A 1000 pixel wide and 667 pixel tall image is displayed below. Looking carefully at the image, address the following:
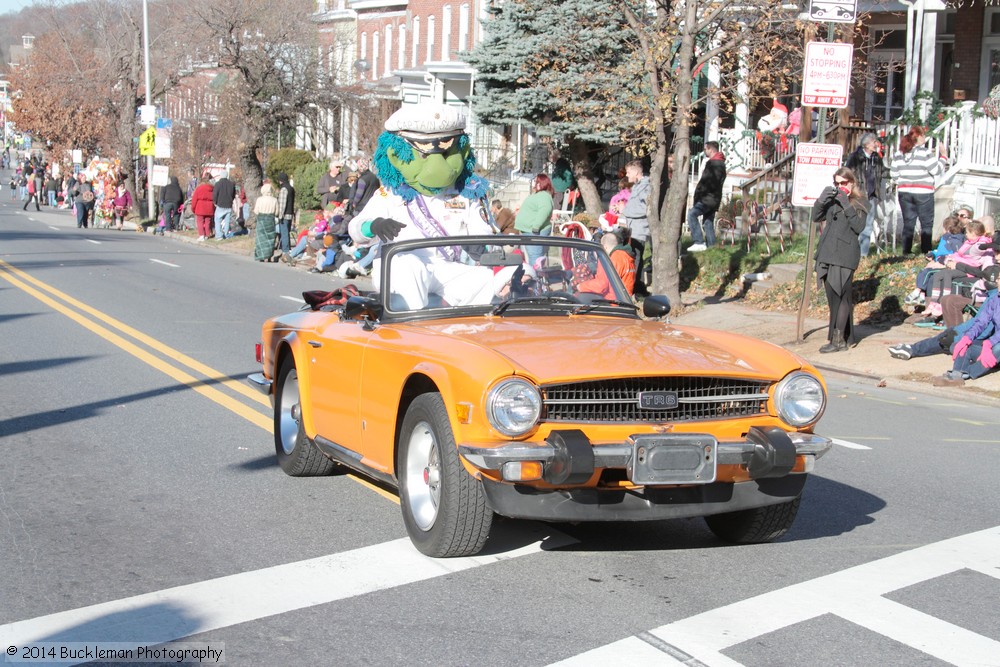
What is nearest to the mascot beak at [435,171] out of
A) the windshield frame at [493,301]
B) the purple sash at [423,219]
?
the purple sash at [423,219]

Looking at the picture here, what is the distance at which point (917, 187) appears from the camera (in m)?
18.2

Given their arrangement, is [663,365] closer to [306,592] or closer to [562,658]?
[562,658]

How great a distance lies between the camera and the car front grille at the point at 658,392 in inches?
211

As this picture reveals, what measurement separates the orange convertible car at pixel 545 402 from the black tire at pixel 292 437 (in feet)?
1.73

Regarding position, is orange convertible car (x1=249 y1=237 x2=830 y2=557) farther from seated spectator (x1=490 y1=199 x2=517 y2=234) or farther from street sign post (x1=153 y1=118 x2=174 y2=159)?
street sign post (x1=153 y1=118 x2=174 y2=159)

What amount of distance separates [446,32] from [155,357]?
40695 millimetres

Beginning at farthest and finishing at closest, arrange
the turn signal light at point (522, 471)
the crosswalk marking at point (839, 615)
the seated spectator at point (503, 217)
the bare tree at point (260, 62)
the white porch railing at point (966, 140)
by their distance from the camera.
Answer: the bare tree at point (260, 62)
the white porch railing at point (966, 140)
the seated spectator at point (503, 217)
the turn signal light at point (522, 471)
the crosswalk marking at point (839, 615)

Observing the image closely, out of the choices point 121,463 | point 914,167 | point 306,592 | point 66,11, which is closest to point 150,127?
point 66,11

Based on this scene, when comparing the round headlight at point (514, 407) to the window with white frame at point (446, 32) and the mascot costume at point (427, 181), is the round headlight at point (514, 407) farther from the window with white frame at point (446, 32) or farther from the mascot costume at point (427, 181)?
the window with white frame at point (446, 32)

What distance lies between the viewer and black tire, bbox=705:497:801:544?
602 centimetres

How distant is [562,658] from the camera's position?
450 cm

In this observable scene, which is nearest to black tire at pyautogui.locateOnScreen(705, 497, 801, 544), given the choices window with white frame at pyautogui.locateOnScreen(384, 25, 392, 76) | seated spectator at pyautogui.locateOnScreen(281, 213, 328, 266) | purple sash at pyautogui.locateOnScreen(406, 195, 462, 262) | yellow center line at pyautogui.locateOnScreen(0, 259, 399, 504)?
yellow center line at pyautogui.locateOnScreen(0, 259, 399, 504)

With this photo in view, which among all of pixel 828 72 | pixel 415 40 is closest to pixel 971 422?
pixel 828 72

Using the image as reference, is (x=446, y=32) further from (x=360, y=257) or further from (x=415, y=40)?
(x=360, y=257)
